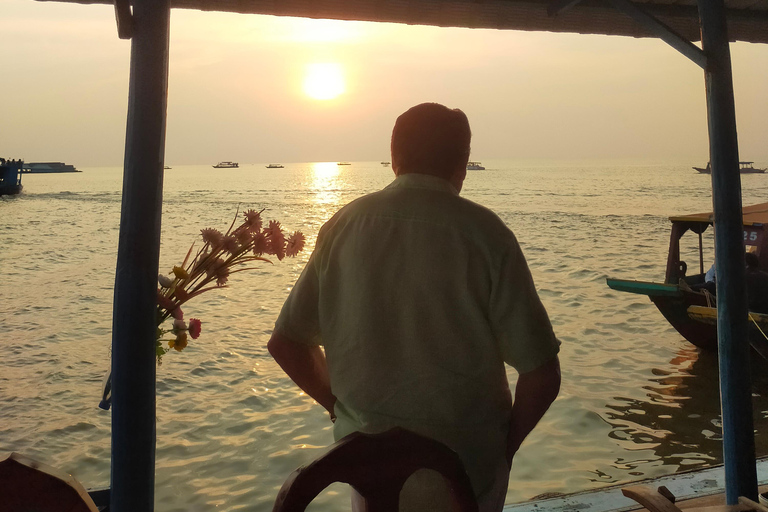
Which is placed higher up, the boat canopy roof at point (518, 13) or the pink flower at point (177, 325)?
the boat canopy roof at point (518, 13)

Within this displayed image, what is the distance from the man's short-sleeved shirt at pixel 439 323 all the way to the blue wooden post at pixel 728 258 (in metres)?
1.77

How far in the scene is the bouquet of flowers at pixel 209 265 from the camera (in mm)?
2195

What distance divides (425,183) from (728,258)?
1934 millimetres

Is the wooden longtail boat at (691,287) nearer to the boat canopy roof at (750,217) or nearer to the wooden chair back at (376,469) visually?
the boat canopy roof at (750,217)

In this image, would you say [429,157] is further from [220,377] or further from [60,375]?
[60,375]

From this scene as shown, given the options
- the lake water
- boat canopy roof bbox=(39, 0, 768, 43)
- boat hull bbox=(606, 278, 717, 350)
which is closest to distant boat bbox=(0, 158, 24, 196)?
the lake water

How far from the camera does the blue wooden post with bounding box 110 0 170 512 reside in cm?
181

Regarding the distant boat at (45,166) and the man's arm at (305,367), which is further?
the distant boat at (45,166)

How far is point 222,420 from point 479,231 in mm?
6833

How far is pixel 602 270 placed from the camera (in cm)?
1967

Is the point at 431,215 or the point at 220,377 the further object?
the point at 220,377

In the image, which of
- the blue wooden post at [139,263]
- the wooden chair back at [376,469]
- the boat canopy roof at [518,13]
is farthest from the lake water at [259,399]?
the boat canopy roof at [518,13]

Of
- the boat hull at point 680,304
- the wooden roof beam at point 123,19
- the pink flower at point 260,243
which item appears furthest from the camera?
the boat hull at point 680,304

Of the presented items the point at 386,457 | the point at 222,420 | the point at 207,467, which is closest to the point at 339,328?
the point at 386,457
